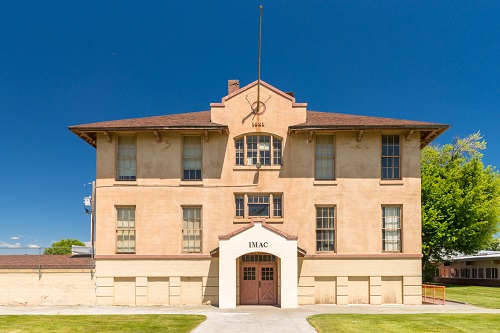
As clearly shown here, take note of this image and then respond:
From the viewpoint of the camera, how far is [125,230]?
25281 mm

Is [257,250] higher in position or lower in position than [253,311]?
higher

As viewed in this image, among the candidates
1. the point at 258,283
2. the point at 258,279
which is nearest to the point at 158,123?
the point at 258,279

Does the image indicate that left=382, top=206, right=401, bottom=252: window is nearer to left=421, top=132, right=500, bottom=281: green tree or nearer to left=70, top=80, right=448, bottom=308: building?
left=70, top=80, right=448, bottom=308: building

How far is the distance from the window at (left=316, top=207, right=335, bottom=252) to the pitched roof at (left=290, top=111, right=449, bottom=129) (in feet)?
15.2

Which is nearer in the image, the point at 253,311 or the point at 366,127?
the point at 253,311

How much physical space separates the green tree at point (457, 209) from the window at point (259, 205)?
61.2 feet

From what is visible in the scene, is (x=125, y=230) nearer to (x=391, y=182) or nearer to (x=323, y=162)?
(x=323, y=162)

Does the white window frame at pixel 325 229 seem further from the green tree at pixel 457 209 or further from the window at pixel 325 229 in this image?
the green tree at pixel 457 209

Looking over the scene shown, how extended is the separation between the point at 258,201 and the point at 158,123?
7.08 m

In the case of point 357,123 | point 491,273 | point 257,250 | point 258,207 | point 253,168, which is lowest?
point 491,273

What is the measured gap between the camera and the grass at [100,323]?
1675 centimetres

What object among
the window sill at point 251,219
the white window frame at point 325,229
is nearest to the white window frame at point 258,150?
the window sill at point 251,219

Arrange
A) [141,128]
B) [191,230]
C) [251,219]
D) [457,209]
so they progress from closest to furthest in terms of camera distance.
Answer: [141,128] → [251,219] → [191,230] → [457,209]

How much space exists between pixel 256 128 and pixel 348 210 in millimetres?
6853
